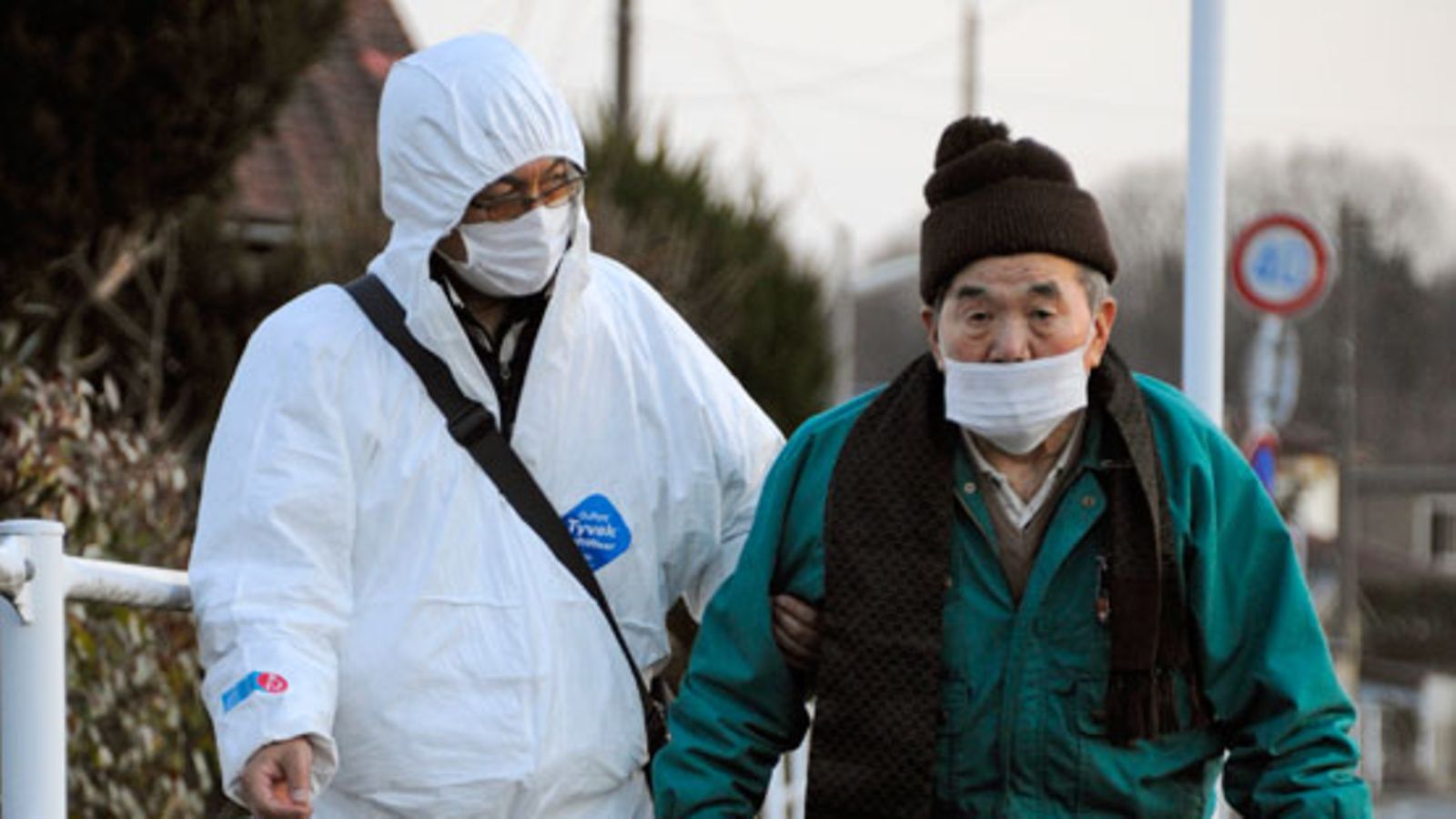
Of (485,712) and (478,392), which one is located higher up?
(478,392)

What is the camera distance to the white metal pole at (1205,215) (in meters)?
5.91

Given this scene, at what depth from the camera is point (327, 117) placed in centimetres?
1805

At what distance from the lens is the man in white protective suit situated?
3.23 metres

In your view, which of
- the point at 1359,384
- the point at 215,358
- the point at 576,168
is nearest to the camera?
the point at 576,168

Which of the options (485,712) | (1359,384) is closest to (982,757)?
(485,712)

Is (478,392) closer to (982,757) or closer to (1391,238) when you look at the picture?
(982,757)

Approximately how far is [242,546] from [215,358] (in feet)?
24.7

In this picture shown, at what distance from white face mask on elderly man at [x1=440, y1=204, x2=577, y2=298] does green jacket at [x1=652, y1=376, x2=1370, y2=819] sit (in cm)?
60

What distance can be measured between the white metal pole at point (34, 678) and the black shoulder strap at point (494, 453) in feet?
1.86

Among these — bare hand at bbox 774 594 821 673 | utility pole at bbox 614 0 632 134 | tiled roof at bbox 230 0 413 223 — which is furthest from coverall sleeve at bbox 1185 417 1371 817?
utility pole at bbox 614 0 632 134

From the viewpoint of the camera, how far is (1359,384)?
174ft

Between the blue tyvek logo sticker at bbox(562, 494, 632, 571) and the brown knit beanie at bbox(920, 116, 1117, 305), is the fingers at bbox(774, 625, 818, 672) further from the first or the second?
the brown knit beanie at bbox(920, 116, 1117, 305)

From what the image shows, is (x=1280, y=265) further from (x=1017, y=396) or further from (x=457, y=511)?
(x=1017, y=396)

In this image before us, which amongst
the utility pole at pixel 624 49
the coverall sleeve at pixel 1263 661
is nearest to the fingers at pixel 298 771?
the coverall sleeve at pixel 1263 661
